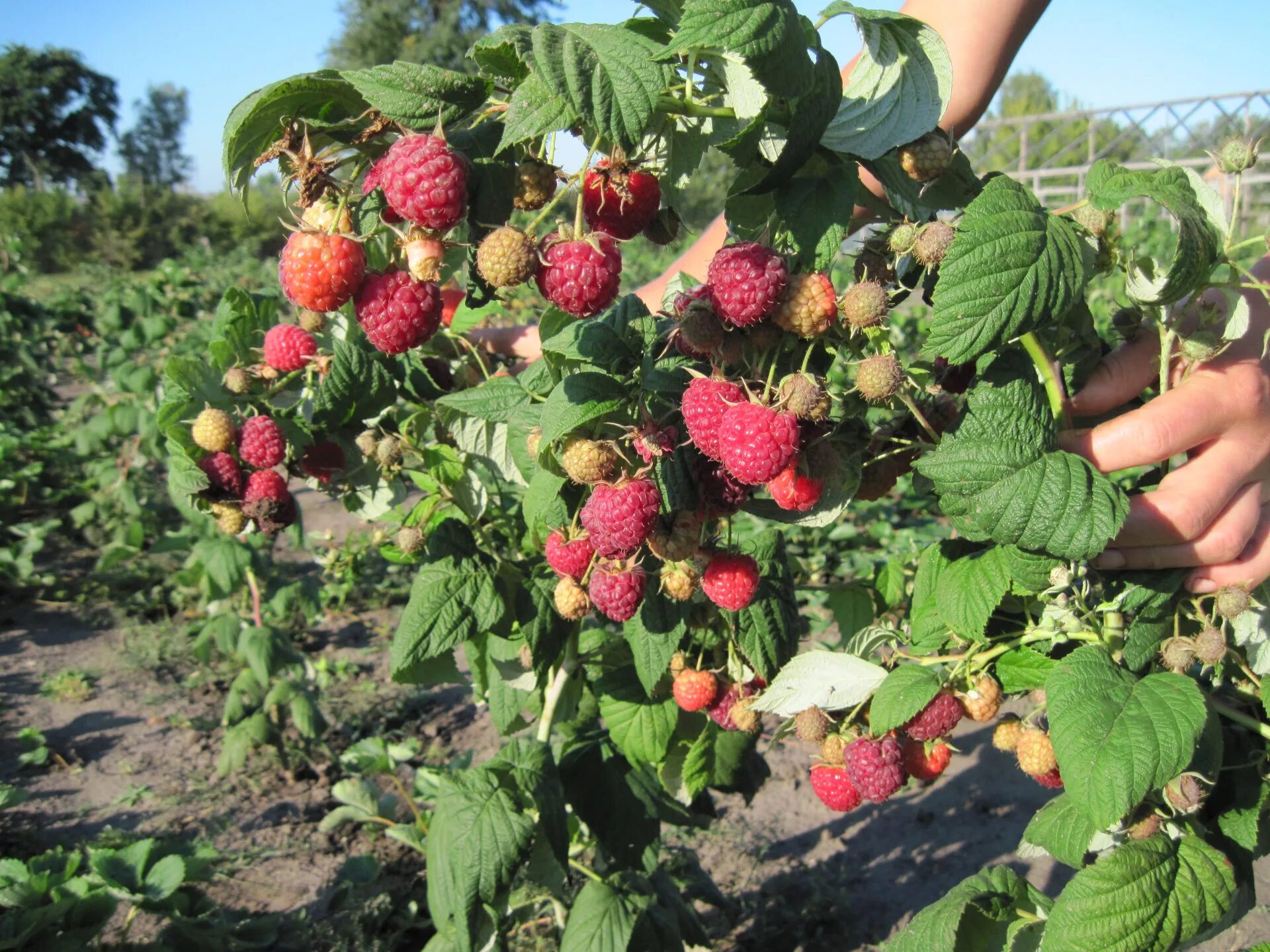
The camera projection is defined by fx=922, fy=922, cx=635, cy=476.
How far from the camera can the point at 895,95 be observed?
0.97 m

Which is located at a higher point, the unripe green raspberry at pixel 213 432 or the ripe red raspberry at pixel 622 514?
the ripe red raspberry at pixel 622 514

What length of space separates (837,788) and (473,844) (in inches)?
26.1

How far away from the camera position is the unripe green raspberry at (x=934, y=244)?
93cm

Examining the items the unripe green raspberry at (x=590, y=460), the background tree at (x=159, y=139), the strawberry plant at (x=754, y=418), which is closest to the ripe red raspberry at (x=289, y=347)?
the strawberry plant at (x=754, y=418)

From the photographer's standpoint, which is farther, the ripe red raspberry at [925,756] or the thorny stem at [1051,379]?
the ripe red raspberry at [925,756]

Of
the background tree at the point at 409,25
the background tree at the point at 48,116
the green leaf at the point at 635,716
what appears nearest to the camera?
the green leaf at the point at 635,716

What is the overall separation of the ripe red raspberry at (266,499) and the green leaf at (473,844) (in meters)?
0.60

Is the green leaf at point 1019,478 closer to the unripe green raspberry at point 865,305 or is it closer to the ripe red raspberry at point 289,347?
the unripe green raspberry at point 865,305

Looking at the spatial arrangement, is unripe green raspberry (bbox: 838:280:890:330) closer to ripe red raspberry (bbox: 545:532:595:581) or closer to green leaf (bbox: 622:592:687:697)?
ripe red raspberry (bbox: 545:532:595:581)

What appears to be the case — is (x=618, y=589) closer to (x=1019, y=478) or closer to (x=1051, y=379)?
(x=1019, y=478)

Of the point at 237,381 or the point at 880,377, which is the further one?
the point at 237,381

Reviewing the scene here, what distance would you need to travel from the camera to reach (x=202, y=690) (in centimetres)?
453

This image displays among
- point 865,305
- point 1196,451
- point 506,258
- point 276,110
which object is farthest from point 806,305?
point 1196,451

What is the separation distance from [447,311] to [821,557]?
368 cm
